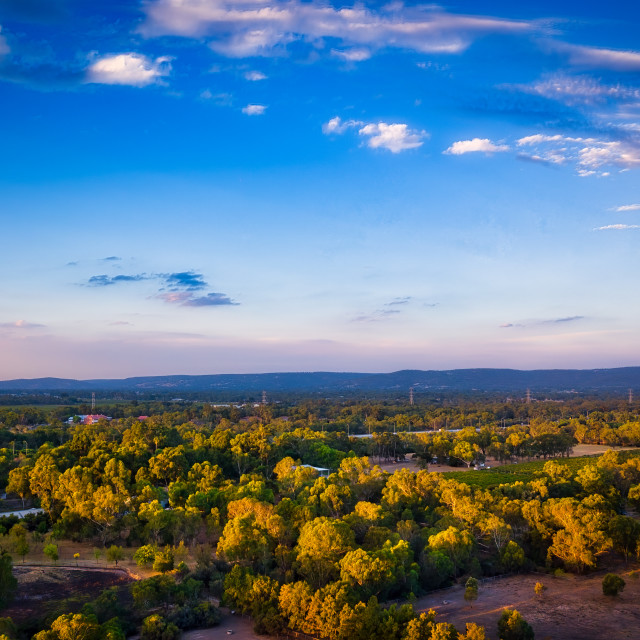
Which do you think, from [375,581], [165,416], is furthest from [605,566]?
[165,416]

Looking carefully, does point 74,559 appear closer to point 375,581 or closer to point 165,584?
point 165,584

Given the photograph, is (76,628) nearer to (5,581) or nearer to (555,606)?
(5,581)

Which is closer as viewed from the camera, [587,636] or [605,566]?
[587,636]

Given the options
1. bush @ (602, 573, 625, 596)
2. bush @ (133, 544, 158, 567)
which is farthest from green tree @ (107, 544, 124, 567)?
bush @ (602, 573, 625, 596)

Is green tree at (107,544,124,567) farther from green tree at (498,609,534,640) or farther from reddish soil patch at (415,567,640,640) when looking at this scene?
green tree at (498,609,534,640)

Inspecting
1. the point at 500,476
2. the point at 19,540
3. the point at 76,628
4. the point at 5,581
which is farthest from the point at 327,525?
the point at 500,476
